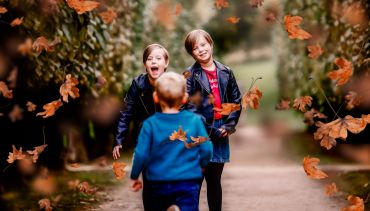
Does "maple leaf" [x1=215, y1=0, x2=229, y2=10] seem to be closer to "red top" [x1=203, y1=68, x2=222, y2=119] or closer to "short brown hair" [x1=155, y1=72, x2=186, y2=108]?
"red top" [x1=203, y1=68, x2=222, y2=119]

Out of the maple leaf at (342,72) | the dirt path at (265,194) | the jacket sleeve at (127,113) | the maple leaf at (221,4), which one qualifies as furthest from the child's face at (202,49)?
the dirt path at (265,194)

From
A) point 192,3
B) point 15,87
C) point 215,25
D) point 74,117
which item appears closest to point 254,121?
point 215,25

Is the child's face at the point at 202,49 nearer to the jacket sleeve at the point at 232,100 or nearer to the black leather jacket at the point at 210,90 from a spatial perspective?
the black leather jacket at the point at 210,90

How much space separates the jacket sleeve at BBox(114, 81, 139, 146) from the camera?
4.46 m

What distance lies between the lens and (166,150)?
3.63 m

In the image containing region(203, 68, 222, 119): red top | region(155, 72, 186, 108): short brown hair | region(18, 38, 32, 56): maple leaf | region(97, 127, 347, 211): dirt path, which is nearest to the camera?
region(155, 72, 186, 108): short brown hair

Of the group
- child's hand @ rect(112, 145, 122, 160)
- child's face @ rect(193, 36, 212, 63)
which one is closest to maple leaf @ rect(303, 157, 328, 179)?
child's face @ rect(193, 36, 212, 63)

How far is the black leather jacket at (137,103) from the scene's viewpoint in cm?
450

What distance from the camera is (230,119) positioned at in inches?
182

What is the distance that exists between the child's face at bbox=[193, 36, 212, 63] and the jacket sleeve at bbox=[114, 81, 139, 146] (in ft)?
1.79

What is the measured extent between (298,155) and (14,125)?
302 inches

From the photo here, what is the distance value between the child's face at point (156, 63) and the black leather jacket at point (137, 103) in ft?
0.51

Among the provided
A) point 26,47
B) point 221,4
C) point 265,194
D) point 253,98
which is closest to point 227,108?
point 253,98

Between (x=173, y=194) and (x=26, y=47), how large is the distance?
8.31ft
